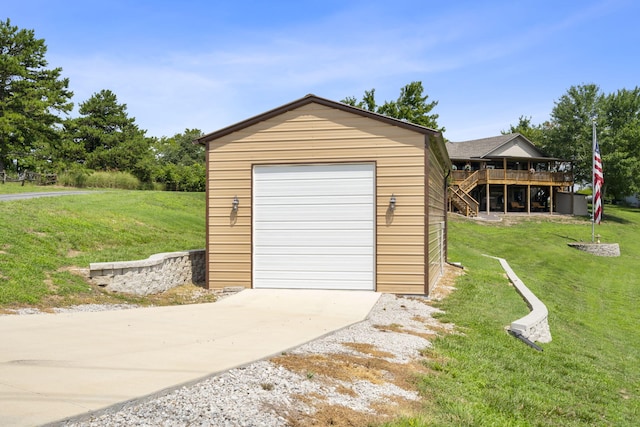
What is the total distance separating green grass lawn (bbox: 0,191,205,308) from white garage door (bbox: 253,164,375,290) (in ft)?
10.0

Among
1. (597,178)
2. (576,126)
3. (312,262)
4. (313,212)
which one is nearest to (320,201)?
(313,212)

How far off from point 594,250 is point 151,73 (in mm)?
23034

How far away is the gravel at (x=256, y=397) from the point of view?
298 centimetres

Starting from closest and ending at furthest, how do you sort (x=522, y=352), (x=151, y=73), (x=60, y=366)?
(x=60, y=366) < (x=522, y=352) < (x=151, y=73)

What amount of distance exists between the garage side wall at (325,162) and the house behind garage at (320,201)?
0.02 m

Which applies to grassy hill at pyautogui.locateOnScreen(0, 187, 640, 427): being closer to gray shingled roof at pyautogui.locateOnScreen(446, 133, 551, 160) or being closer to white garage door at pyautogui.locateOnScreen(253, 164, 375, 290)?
white garage door at pyautogui.locateOnScreen(253, 164, 375, 290)

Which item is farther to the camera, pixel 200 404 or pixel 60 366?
pixel 60 366

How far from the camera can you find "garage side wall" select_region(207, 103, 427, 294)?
380 inches

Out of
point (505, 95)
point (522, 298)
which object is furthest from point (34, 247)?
point (505, 95)

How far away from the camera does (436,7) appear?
1369 centimetres

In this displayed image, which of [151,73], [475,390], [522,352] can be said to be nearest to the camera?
[475,390]

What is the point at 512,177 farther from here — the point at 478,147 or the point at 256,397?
the point at 256,397

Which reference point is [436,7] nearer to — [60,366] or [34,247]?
[34,247]

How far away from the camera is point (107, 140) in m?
39.5
